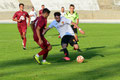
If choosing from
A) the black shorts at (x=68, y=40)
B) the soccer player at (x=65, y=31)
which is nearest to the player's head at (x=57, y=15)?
the soccer player at (x=65, y=31)

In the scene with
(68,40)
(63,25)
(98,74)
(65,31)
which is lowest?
(98,74)

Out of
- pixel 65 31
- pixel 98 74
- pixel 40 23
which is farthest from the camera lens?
pixel 65 31

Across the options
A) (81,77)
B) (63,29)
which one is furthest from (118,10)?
(81,77)

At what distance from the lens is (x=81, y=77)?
31.5 feet

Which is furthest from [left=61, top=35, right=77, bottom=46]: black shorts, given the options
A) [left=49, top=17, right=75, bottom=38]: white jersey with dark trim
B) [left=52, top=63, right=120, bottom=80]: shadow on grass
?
[left=52, top=63, right=120, bottom=80]: shadow on grass

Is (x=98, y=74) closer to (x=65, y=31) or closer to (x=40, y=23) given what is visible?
(x=40, y=23)

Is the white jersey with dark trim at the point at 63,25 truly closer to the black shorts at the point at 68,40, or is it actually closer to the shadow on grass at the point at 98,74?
the black shorts at the point at 68,40

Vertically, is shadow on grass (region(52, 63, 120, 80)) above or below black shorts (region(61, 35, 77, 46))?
below

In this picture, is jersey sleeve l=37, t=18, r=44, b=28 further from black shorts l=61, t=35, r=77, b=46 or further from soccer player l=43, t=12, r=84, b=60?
black shorts l=61, t=35, r=77, b=46

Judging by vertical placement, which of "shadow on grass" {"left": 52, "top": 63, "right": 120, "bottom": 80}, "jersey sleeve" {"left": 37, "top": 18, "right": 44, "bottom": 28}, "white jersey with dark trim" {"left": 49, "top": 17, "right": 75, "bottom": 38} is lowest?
"shadow on grass" {"left": 52, "top": 63, "right": 120, "bottom": 80}

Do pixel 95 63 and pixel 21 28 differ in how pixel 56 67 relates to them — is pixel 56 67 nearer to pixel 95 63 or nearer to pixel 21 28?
pixel 95 63

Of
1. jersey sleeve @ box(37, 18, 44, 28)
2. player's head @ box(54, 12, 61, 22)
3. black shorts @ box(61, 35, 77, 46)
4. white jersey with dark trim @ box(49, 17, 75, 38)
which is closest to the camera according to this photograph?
jersey sleeve @ box(37, 18, 44, 28)

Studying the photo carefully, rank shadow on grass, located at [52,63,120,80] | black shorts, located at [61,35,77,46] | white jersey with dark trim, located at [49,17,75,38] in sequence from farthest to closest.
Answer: black shorts, located at [61,35,77,46], white jersey with dark trim, located at [49,17,75,38], shadow on grass, located at [52,63,120,80]

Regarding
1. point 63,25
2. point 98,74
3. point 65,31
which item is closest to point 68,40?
Answer: point 65,31
